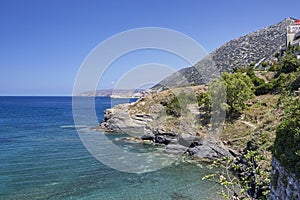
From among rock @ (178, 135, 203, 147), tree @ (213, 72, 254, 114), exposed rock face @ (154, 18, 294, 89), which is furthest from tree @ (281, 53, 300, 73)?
exposed rock face @ (154, 18, 294, 89)

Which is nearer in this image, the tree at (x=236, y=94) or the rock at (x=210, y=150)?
the rock at (x=210, y=150)

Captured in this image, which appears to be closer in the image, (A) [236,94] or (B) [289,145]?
(B) [289,145]

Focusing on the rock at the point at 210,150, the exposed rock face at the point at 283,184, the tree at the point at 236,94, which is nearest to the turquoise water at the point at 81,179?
the rock at the point at 210,150

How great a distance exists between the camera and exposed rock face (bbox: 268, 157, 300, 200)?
8305 millimetres

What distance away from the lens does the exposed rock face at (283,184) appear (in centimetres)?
830

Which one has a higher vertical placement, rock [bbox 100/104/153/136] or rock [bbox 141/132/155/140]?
rock [bbox 100/104/153/136]

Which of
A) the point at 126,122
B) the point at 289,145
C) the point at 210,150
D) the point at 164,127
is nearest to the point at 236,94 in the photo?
the point at 210,150

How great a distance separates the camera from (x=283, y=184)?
30.3ft

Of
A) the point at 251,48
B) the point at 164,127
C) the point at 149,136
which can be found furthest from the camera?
the point at 251,48

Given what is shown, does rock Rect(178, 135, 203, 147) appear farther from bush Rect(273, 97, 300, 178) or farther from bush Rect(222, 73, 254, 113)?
bush Rect(273, 97, 300, 178)

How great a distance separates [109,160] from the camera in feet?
91.2

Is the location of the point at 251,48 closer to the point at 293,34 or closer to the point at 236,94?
the point at 293,34

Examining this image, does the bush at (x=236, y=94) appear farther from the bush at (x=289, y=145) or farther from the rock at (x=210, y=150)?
the bush at (x=289, y=145)

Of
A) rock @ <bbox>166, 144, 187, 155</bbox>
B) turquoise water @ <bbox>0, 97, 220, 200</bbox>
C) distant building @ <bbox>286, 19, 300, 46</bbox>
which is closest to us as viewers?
turquoise water @ <bbox>0, 97, 220, 200</bbox>
